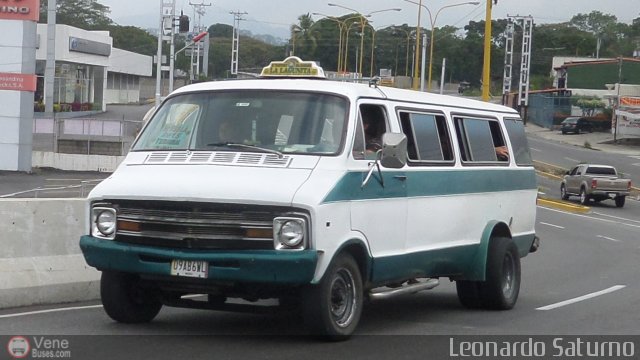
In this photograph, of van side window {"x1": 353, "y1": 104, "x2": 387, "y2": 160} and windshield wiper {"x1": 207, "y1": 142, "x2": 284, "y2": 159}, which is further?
van side window {"x1": 353, "y1": 104, "x2": 387, "y2": 160}

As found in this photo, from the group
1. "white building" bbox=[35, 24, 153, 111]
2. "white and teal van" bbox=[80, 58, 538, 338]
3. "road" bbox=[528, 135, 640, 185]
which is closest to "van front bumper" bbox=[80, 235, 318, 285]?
"white and teal van" bbox=[80, 58, 538, 338]

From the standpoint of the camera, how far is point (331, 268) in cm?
867

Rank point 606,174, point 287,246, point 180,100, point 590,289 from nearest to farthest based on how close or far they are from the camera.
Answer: point 287,246 → point 180,100 → point 590,289 → point 606,174

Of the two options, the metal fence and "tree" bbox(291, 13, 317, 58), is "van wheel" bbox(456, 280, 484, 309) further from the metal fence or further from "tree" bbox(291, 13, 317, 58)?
the metal fence

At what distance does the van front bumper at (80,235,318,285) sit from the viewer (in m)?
8.32

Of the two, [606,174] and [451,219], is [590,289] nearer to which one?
[451,219]

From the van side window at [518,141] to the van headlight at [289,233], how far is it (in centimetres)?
531

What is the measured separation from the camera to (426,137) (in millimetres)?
10773

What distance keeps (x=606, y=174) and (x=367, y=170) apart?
1451 inches

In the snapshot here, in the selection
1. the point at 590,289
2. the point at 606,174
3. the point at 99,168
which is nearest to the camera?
the point at 590,289

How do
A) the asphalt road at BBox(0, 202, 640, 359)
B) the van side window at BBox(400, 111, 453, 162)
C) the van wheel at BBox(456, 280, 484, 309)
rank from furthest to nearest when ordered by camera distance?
the van wheel at BBox(456, 280, 484, 309)
the van side window at BBox(400, 111, 453, 162)
the asphalt road at BBox(0, 202, 640, 359)

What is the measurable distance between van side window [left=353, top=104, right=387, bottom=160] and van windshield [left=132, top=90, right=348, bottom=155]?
213 millimetres

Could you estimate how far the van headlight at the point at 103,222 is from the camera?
896 cm

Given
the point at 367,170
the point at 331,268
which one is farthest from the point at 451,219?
the point at 331,268
